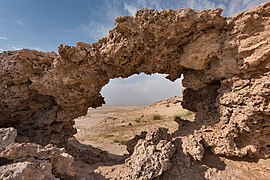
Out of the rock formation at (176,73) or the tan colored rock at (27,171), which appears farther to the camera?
the rock formation at (176,73)

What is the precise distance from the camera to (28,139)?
8719mm

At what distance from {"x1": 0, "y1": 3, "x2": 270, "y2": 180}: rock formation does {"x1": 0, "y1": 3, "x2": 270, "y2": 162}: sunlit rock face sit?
3 cm

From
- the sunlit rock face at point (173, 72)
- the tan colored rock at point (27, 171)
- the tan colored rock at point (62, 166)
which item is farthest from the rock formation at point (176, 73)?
the tan colored rock at point (62, 166)

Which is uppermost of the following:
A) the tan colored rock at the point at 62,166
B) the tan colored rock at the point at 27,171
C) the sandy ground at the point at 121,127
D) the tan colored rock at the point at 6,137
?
the tan colored rock at the point at 6,137

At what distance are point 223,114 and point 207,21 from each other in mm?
3524

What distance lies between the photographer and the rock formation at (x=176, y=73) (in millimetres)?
7012

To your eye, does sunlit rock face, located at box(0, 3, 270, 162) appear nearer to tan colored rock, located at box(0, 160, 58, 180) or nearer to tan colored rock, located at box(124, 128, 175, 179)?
tan colored rock, located at box(124, 128, 175, 179)

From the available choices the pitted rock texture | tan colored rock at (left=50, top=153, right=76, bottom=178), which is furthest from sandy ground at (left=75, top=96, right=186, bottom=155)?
the pitted rock texture

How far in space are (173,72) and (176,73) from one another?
0.15 m

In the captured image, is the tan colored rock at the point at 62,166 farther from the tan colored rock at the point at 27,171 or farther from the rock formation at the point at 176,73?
the rock formation at the point at 176,73

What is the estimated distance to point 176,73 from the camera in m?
9.36

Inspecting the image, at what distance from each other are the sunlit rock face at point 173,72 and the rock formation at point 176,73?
0.11 ft

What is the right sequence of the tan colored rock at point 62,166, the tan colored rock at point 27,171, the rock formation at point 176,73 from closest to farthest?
the tan colored rock at point 27,171 → the tan colored rock at point 62,166 → the rock formation at point 176,73

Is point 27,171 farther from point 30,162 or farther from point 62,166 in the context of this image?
point 62,166
